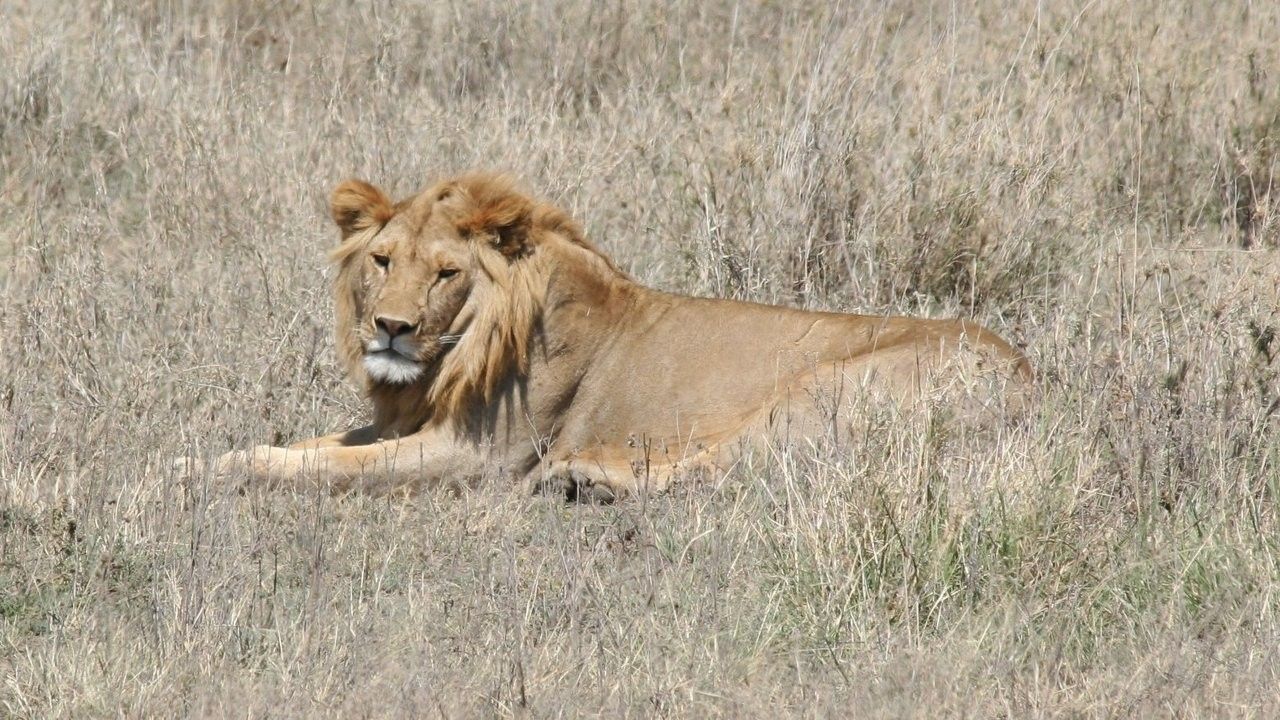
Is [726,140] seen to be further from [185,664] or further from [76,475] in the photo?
[185,664]

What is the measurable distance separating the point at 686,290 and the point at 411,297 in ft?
6.59

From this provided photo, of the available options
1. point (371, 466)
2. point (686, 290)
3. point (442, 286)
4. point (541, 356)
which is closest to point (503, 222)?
point (442, 286)

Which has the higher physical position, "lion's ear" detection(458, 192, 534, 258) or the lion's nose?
"lion's ear" detection(458, 192, 534, 258)

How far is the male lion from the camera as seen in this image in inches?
225

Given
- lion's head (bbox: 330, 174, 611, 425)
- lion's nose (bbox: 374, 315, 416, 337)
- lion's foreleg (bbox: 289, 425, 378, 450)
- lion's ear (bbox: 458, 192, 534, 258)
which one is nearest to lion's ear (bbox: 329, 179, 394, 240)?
lion's head (bbox: 330, 174, 611, 425)

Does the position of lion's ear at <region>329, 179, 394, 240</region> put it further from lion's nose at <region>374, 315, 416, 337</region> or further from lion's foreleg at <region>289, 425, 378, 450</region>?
lion's foreleg at <region>289, 425, 378, 450</region>

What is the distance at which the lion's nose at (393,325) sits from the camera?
225 inches

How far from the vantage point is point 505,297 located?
5.91 m

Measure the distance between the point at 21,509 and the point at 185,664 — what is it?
48.0 inches

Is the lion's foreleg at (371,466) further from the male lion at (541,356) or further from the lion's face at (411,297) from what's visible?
the lion's face at (411,297)

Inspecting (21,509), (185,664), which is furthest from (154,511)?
(185,664)

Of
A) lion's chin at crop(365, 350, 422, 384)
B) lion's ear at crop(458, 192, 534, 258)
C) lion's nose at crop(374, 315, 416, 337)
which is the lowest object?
lion's chin at crop(365, 350, 422, 384)

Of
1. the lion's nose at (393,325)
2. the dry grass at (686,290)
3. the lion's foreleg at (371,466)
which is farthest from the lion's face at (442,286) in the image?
the dry grass at (686,290)

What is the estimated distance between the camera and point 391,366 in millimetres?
5797
